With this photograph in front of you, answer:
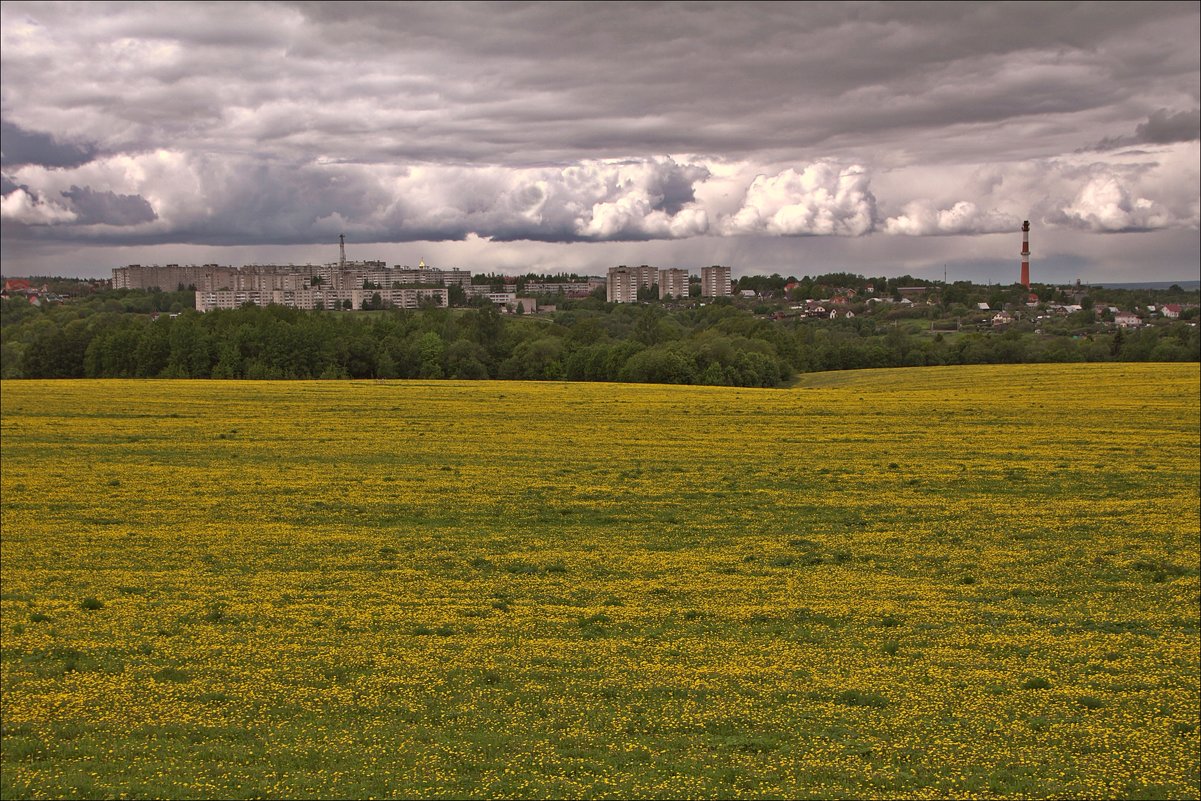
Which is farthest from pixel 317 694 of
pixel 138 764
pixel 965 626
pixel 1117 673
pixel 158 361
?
pixel 158 361

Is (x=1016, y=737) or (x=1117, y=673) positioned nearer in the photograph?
(x=1016, y=737)

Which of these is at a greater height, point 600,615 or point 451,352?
point 451,352

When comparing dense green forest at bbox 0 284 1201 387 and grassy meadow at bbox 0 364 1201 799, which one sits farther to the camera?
dense green forest at bbox 0 284 1201 387

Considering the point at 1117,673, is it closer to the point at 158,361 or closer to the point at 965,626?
the point at 965,626

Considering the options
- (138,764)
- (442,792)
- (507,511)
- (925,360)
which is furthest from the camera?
(925,360)

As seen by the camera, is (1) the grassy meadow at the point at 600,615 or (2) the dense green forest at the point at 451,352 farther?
(2) the dense green forest at the point at 451,352

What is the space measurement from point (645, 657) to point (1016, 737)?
607 cm

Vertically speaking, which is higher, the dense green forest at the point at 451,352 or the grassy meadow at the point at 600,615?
the dense green forest at the point at 451,352

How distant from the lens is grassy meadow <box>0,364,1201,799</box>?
507 inches

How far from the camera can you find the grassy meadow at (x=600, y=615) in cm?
1288

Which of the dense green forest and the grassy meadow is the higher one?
the dense green forest

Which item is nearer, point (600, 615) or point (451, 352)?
point (600, 615)

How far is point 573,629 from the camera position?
18281 mm

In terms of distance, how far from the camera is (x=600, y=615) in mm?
19016
